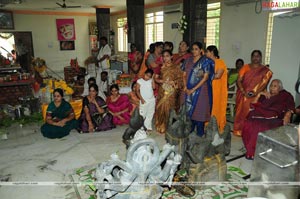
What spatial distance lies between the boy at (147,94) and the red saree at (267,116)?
1556 mm

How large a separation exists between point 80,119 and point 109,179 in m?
2.55

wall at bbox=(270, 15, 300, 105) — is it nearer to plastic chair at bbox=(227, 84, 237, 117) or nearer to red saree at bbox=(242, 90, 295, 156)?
red saree at bbox=(242, 90, 295, 156)

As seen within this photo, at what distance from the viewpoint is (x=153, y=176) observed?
234 cm

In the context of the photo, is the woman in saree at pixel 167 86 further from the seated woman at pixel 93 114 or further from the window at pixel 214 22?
the window at pixel 214 22

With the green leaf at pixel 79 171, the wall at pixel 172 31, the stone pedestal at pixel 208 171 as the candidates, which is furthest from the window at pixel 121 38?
the stone pedestal at pixel 208 171

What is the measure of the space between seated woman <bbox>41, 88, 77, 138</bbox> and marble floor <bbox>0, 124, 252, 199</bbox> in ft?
0.37

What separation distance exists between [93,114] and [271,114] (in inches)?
107

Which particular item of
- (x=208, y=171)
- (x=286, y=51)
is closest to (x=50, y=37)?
(x=286, y=51)

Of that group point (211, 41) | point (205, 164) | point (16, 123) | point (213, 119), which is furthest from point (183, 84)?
point (211, 41)

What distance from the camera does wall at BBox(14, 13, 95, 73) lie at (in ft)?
43.8

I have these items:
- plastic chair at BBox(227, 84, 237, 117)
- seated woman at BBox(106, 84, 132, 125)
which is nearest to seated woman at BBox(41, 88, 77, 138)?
seated woman at BBox(106, 84, 132, 125)

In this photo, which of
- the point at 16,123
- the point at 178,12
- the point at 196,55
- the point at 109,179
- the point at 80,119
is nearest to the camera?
the point at 109,179

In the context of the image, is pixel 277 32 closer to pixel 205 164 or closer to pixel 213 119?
pixel 213 119

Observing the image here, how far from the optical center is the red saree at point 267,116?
11.4ft
